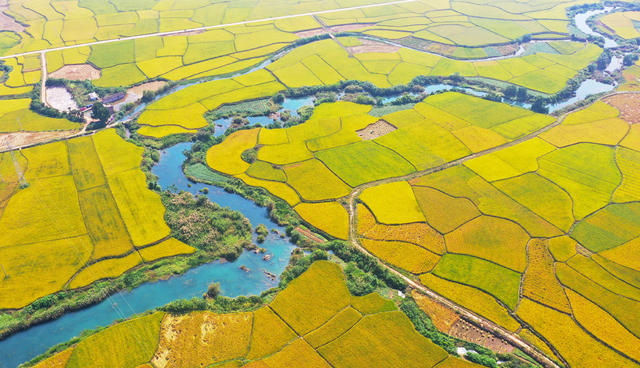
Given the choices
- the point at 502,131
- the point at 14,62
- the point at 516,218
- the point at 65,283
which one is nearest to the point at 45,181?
the point at 65,283

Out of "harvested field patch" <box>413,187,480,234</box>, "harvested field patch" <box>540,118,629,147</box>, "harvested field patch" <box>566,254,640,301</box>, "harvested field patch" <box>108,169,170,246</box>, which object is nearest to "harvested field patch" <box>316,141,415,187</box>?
"harvested field patch" <box>413,187,480,234</box>

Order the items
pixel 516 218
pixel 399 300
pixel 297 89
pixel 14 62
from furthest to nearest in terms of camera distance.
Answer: pixel 14 62
pixel 297 89
pixel 516 218
pixel 399 300

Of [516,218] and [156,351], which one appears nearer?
[156,351]

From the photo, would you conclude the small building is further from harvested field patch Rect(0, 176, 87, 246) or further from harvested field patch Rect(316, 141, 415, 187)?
harvested field patch Rect(316, 141, 415, 187)

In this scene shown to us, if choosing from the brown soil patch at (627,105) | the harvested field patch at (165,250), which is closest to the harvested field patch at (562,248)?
the harvested field patch at (165,250)

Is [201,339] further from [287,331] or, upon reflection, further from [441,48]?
[441,48]

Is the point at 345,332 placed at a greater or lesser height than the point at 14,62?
lesser

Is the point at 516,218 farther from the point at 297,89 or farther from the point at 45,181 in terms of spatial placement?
the point at 45,181

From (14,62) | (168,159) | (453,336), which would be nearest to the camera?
(453,336)
